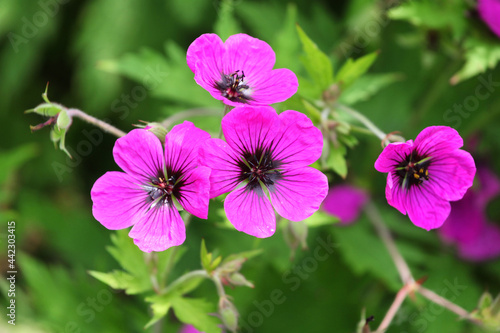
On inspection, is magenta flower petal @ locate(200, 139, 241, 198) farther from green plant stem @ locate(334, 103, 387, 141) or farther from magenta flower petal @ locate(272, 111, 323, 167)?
green plant stem @ locate(334, 103, 387, 141)

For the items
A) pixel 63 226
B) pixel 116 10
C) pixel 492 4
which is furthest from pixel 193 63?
pixel 63 226

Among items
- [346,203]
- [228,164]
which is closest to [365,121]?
[228,164]

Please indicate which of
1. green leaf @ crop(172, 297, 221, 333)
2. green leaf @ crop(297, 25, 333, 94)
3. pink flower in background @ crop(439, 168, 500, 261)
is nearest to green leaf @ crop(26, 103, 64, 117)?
green leaf @ crop(172, 297, 221, 333)

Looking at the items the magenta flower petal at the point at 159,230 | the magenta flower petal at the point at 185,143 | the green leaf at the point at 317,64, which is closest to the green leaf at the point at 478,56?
the green leaf at the point at 317,64

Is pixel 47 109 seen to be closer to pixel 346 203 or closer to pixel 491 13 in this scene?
pixel 346 203

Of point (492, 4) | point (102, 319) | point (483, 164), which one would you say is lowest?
point (102, 319)

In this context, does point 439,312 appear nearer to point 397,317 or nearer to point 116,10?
point 397,317

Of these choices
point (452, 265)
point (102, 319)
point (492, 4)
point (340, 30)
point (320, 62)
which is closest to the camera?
point (320, 62)

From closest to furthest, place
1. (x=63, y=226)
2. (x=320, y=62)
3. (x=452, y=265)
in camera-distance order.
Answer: (x=320, y=62)
(x=452, y=265)
(x=63, y=226)

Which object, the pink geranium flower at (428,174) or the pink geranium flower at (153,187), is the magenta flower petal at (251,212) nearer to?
the pink geranium flower at (153,187)
